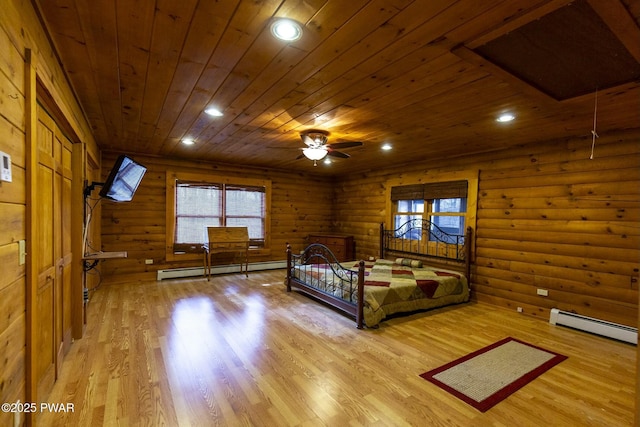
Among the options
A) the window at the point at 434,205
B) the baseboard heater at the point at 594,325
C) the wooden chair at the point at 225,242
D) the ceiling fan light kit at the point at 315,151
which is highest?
the ceiling fan light kit at the point at 315,151

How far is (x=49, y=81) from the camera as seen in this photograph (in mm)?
1834

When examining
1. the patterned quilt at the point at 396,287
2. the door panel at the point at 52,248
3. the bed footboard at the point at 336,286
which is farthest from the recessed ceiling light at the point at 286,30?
the patterned quilt at the point at 396,287

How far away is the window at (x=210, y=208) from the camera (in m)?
5.78

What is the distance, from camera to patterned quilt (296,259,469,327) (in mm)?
3580

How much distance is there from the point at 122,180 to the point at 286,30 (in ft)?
9.18

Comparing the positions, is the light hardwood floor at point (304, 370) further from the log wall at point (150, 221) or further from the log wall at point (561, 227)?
the log wall at point (150, 221)

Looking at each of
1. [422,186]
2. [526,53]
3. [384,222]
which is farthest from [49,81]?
[384,222]

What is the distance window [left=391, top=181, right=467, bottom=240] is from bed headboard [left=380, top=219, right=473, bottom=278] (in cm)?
3

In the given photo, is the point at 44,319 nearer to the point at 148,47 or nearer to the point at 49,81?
the point at 49,81

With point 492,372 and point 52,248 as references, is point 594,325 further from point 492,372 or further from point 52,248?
point 52,248

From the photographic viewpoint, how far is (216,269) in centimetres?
611

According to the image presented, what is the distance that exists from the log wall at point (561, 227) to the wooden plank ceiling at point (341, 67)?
391mm

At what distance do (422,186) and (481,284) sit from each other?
74.2 inches

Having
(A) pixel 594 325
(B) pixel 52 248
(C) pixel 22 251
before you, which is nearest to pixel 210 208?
(B) pixel 52 248
